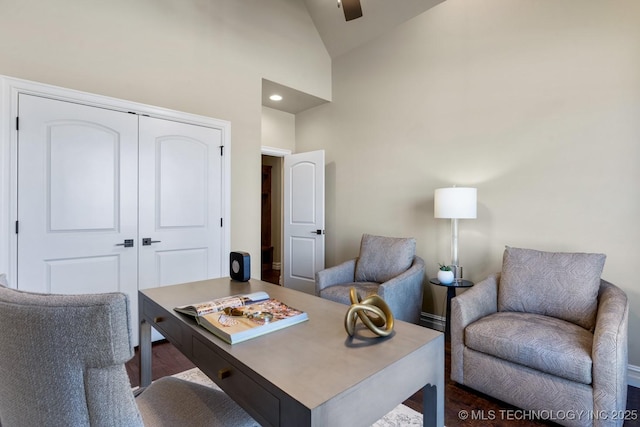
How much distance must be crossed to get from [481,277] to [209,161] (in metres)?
2.77

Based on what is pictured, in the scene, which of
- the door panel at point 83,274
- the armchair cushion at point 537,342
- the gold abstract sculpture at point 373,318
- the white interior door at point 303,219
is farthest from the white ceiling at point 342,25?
the gold abstract sculpture at point 373,318

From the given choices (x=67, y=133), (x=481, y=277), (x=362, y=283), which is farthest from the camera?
(x=362, y=283)

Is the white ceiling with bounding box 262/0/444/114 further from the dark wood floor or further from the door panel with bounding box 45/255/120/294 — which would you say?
the dark wood floor

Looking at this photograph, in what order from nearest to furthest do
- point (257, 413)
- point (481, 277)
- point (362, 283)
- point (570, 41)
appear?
point (257, 413)
point (570, 41)
point (481, 277)
point (362, 283)

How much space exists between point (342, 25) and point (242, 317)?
12.9ft

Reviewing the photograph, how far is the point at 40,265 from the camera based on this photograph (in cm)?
227

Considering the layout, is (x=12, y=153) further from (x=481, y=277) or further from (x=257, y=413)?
(x=481, y=277)

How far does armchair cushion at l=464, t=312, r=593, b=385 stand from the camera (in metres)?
1.67

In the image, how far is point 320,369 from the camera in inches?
33.8

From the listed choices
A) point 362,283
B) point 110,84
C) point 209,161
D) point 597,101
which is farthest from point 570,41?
point 110,84

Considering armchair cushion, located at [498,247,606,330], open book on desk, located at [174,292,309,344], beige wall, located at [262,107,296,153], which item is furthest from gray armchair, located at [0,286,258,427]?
beige wall, located at [262,107,296,153]

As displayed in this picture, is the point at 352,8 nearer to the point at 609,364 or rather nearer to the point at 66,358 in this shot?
the point at 66,358

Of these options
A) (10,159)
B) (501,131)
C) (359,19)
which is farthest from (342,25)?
(10,159)

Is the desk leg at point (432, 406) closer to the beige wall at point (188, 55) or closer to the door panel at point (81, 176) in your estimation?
the door panel at point (81, 176)
